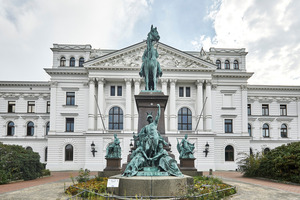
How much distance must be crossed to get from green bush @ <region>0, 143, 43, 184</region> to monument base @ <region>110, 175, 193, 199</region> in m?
13.6

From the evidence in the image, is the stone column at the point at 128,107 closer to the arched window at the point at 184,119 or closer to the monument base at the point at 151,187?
the arched window at the point at 184,119

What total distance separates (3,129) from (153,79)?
133 ft

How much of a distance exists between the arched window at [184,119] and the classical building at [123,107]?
0.51 feet

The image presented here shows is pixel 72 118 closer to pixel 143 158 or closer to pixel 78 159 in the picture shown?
pixel 78 159

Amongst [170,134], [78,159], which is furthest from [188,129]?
[78,159]

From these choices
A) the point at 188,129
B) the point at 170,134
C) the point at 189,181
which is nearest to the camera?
the point at 189,181

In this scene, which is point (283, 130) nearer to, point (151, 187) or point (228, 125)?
point (228, 125)

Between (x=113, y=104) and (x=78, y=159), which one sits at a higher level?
(x=113, y=104)

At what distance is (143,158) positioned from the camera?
34.5 feet

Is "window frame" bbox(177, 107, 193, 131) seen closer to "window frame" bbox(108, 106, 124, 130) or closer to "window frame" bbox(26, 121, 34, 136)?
"window frame" bbox(108, 106, 124, 130)

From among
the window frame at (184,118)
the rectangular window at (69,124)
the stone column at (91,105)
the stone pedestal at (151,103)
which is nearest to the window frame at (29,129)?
the rectangular window at (69,124)

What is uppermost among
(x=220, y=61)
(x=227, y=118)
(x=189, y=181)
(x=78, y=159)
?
(x=220, y=61)

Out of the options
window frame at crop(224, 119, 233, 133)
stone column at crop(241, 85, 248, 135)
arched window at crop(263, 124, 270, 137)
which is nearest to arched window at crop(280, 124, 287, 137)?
arched window at crop(263, 124, 270, 137)

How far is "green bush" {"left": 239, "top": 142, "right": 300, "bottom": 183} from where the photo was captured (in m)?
18.6
